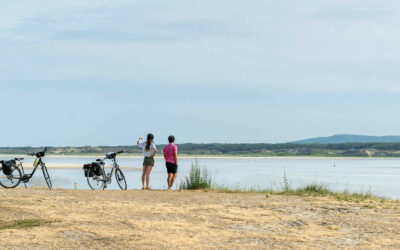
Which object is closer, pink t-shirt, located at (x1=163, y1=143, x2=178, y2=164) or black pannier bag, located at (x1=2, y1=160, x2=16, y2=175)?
pink t-shirt, located at (x1=163, y1=143, x2=178, y2=164)

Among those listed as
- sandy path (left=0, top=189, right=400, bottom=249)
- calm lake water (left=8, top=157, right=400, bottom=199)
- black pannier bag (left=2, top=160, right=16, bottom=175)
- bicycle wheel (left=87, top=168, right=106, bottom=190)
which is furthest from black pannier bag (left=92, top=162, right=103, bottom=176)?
calm lake water (left=8, top=157, right=400, bottom=199)

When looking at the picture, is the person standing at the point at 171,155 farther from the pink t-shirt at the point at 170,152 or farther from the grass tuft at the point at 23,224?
the grass tuft at the point at 23,224

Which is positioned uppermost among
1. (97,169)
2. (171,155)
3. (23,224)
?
(171,155)

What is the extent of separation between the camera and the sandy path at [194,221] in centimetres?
894

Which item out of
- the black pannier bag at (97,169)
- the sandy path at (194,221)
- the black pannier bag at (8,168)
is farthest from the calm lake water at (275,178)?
the black pannier bag at (8,168)

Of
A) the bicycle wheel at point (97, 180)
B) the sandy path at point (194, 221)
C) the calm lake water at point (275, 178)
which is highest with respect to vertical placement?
the bicycle wheel at point (97, 180)

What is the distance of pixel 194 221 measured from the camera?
10625mm

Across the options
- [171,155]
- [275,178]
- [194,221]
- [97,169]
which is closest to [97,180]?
[97,169]

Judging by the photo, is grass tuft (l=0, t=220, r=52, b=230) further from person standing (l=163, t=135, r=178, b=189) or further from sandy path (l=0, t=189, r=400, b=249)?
person standing (l=163, t=135, r=178, b=189)

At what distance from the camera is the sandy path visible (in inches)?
352

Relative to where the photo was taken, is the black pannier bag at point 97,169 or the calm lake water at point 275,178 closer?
the black pannier bag at point 97,169

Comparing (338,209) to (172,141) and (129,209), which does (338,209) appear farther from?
(172,141)

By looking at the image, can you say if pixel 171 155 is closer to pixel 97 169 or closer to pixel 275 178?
pixel 97 169

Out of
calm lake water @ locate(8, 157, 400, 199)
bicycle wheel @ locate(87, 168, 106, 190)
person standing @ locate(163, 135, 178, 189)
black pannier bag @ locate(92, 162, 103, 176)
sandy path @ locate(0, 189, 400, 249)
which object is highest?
person standing @ locate(163, 135, 178, 189)
